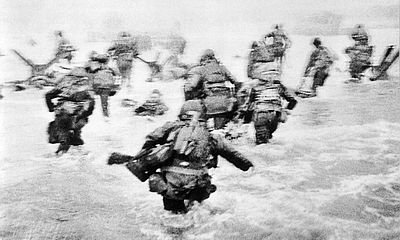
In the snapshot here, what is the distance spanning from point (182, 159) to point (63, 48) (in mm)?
1214

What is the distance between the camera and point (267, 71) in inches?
137

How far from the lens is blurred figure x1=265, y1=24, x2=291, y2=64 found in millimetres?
3342

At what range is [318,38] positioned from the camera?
11.4 feet

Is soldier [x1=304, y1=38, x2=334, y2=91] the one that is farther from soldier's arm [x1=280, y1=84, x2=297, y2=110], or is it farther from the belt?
the belt

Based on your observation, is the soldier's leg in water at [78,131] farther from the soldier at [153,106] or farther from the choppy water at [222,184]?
the soldier at [153,106]

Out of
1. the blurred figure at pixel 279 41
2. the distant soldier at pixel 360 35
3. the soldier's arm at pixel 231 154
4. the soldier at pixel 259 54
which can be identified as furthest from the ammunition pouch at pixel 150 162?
the distant soldier at pixel 360 35

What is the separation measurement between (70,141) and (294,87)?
1.77 metres

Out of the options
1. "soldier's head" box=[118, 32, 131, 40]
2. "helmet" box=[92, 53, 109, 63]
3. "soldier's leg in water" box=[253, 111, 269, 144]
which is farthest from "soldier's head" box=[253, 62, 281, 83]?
"helmet" box=[92, 53, 109, 63]

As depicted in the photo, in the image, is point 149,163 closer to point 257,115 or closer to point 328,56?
point 257,115

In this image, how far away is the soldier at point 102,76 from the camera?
3307mm

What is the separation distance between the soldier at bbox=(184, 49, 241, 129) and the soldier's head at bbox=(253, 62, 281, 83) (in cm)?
17

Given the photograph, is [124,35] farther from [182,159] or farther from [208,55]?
→ [182,159]

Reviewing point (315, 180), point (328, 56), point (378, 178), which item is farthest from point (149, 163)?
point (328, 56)

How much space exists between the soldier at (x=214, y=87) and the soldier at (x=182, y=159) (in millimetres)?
431
